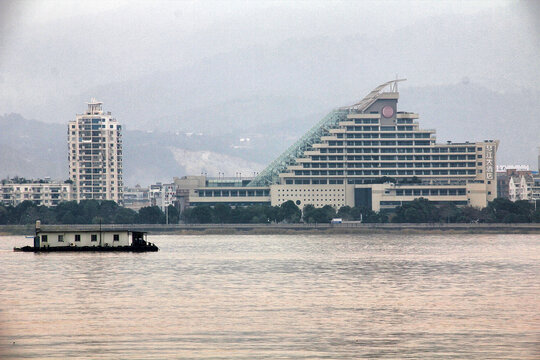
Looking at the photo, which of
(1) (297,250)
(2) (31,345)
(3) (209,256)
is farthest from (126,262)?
(2) (31,345)

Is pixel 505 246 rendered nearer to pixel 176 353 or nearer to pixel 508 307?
pixel 508 307

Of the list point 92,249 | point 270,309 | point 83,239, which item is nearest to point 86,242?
point 83,239

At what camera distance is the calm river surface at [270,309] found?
49750 millimetres

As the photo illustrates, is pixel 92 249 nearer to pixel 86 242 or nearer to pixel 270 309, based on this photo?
pixel 86 242

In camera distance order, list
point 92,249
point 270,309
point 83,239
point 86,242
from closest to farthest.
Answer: point 270,309 < point 92,249 < point 86,242 < point 83,239

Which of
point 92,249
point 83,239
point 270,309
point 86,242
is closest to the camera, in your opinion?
point 270,309

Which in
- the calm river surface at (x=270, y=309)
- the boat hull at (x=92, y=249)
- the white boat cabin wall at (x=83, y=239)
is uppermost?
the white boat cabin wall at (x=83, y=239)

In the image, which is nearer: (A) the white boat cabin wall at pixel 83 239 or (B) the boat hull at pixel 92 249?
(B) the boat hull at pixel 92 249

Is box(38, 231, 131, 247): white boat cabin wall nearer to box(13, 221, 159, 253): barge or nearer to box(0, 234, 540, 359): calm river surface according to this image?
box(13, 221, 159, 253): barge

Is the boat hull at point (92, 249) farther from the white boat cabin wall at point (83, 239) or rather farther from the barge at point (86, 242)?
the white boat cabin wall at point (83, 239)

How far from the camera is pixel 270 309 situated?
214ft

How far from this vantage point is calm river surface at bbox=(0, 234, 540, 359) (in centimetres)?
4975

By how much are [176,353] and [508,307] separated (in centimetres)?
2574

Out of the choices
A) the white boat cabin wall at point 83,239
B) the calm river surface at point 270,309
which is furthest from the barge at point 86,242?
the calm river surface at point 270,309
